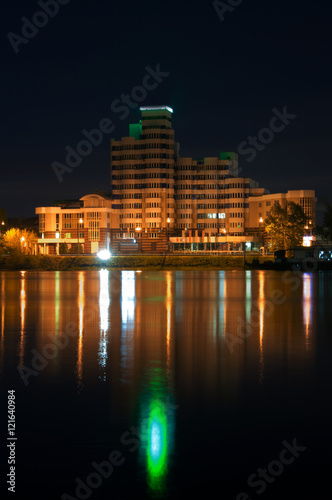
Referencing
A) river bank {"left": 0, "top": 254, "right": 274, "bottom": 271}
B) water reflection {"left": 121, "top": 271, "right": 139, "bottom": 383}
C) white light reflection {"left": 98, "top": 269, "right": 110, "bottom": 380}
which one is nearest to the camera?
water reflection {"left": 121, "top": 271, "right": 139, "bottom": 383}

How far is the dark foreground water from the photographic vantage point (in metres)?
6.97

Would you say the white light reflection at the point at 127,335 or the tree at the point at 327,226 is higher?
the tree at the point at 327,226

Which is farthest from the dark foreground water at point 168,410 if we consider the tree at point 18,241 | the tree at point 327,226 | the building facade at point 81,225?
the building facade at point 81,225

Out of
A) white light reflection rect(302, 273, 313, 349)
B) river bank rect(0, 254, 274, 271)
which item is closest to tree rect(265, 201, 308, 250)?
river bank rect(0, 254, 274, 271)

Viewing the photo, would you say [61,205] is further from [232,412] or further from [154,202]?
[232,412]

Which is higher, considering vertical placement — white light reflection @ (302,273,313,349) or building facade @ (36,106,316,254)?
building facade @ (36,106,316,254)

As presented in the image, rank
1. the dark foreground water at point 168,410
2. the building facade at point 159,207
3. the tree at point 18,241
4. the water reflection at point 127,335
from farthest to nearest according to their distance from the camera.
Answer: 1. the building facade at point 159,207
2. the tree at point 18,241
3. the water reflection at point 127,335
4. the dark foreground water at point 168,410

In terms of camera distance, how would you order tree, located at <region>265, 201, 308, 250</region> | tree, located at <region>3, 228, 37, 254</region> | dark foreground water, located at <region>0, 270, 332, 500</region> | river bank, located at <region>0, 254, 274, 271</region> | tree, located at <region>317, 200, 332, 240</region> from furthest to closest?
tree, located at <region>317, 200, 332, 240</region> → tree, located at <region>265, 201, 308, 250</region> → tree, located at <region>3, 228, 37, 254</region> → river bank, located at <region>0, 254, 274, 271</region> → dark foreground water, located at <region>0, 270, 332, 500</region>

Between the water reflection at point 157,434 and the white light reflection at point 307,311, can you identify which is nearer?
the water reflection at point 157,434

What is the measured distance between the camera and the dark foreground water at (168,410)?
275 inches

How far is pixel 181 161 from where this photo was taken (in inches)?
5079

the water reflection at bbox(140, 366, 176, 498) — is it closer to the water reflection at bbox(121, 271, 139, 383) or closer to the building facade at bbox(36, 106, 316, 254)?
the water reflection at bbox(121, 271, 139, 383)

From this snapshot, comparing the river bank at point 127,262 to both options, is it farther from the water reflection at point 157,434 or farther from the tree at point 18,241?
the water reflection at point 157,434

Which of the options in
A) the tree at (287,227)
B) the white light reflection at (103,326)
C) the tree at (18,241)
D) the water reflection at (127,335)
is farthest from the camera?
the tree at (287,227)
